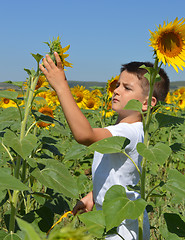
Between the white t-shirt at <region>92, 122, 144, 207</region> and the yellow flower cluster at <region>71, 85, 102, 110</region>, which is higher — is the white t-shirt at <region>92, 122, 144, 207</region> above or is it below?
below

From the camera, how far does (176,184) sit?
1.24 meters

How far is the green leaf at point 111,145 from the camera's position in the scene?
4.08ft

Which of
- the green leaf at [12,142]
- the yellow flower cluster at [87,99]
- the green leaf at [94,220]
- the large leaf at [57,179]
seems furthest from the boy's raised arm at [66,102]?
the yellow flower cluster at [87,99]

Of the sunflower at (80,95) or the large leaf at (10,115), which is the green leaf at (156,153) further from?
the sunflower at (80,95)

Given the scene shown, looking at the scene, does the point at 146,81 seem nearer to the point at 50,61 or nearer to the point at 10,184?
the point at 50,61

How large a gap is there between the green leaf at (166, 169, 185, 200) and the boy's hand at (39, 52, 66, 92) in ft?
2.19

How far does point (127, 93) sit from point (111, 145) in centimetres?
66

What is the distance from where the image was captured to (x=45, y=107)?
113 inches

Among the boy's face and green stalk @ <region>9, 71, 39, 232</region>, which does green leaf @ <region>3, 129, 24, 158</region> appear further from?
the boy's face

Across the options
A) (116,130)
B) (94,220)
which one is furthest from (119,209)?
(116,130)

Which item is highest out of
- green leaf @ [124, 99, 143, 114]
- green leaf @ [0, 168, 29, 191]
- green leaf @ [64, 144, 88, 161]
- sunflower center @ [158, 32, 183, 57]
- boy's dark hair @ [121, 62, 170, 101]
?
sunflower center @ [158, 32, 183, 57]

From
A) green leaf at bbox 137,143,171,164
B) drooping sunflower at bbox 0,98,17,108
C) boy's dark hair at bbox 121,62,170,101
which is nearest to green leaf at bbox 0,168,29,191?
green leaf at bbox 137,143,171,164

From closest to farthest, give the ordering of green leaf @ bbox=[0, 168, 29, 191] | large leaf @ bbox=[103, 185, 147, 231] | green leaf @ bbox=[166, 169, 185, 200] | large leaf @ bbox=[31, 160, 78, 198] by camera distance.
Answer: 1. green leaf @ bbox=[0, 168, 29, 191]
2. large leaf @ bbox=[103, 185, 147, 231]
3. green leaf @ bbox=[166, 169, 185, 200]
4. large leaf @ bbox=[31, 160, 78, 198]

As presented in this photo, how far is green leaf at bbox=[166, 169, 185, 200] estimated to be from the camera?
120cm
